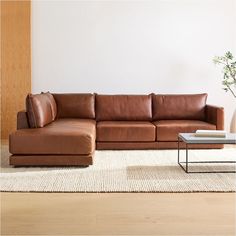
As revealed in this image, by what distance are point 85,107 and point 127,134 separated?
908 millimetres

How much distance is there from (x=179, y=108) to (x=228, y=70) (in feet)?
3.09

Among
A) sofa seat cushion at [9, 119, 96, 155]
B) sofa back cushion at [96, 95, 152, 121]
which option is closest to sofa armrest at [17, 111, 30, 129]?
sofa seat cushion at [9, 119, 96, 155]

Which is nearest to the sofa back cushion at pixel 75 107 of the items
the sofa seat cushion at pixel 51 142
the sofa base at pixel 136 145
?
the sofa base at pixel 136 145

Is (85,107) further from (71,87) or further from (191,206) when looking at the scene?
(191,206)

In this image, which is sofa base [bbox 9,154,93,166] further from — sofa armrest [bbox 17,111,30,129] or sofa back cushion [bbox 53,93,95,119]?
sofa back cushion [bbox 53,93,95,119]

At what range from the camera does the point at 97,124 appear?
515 centimetres

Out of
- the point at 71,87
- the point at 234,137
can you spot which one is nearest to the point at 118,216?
the point at 234,137

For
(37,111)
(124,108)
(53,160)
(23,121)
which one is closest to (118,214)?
(53,160)

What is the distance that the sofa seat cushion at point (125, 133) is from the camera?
196 inches

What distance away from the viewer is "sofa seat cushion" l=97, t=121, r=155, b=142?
196 inches

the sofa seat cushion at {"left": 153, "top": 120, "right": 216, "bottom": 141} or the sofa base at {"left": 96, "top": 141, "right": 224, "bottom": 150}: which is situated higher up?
the sofa seat cushion at {"left": 153, "top": 120, "right": 216, "bottom": 141}

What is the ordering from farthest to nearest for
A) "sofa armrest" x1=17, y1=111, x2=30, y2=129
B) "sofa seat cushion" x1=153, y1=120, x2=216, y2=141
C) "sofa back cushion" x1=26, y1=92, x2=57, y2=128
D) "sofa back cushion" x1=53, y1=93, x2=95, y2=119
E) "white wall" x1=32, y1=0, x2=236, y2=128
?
"white wall" x1=32, y1=0, x2=236, y2=128 < "sofa back cushion" x1=53, y1=93, x2=95, y2=119 < "sofa seat cushion" x1=153, y1=120, x2=216, y2=141 < "sofa armrest" x1=17, y1=111, x2=30, y2=129 < "sofa back cushion" x1=26, y1=92, x2=57, y2=128

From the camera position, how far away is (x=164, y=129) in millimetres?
4988

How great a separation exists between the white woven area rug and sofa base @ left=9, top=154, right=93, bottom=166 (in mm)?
63
